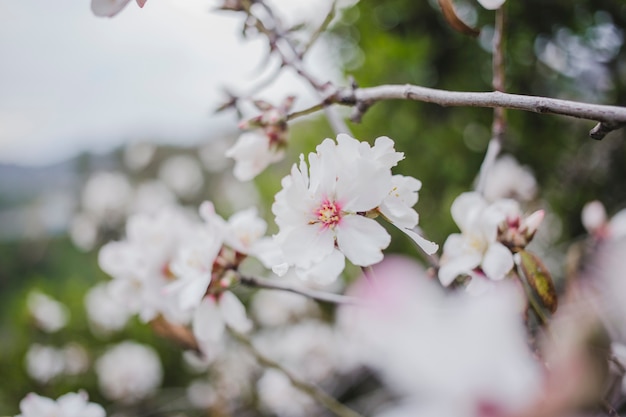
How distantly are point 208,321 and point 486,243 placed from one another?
338mm

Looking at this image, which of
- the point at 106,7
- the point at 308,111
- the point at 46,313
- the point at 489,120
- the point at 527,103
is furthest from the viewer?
the point at 46,313

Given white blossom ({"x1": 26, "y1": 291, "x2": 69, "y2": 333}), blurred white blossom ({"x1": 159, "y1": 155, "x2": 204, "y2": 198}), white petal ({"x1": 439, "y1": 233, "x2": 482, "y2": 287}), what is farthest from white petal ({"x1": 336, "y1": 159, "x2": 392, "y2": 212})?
blurred white blossom ({"x1": 159, "y1": 155, "x2": 204, "y2": 198})

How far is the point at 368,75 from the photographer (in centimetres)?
167

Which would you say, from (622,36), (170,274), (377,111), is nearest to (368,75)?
(377,111)

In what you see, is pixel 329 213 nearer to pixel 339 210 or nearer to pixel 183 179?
pixel 339 210

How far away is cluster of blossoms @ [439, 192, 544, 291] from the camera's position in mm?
549

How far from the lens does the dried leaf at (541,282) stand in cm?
54

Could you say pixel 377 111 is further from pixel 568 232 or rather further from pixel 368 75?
pixel 568 232

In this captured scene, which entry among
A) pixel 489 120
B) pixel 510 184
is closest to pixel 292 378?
pixel 510 184

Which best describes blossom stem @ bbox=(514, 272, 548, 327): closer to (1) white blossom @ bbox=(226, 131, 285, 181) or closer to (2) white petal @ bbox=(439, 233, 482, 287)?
(2) white petal @ bbox=(439, 233, 482, 287)

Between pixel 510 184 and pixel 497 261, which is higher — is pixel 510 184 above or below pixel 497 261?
below

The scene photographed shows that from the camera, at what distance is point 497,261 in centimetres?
54

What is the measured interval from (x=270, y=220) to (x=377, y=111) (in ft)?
2.11

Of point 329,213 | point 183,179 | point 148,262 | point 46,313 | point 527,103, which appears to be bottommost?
point 183,179
